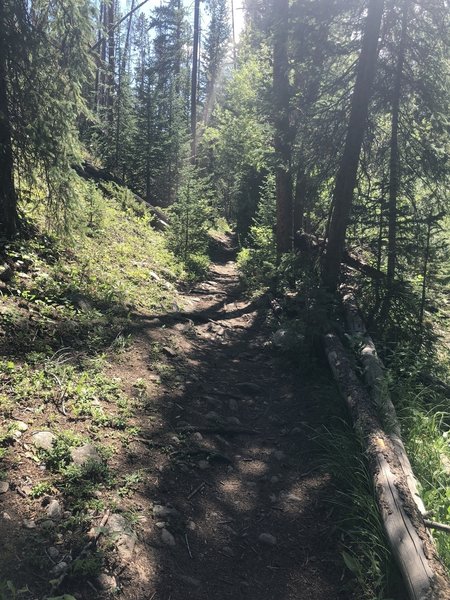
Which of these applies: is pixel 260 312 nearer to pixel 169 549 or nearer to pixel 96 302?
pixel 96 302

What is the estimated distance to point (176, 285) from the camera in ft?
37.7

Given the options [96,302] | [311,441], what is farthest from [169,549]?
[96,302]

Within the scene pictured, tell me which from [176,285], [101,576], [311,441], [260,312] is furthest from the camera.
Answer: [176,285]

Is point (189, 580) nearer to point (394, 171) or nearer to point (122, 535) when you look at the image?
point (122, 535)

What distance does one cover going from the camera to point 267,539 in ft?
12.2

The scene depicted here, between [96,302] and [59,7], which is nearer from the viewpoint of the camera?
[59,7]

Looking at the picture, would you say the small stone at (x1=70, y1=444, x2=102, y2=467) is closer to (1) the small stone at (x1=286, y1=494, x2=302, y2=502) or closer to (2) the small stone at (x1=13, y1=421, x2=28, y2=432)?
(2) the small stone at (x1=13, y1=421, x2=28, y2=432)

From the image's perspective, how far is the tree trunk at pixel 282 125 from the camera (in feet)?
27.7

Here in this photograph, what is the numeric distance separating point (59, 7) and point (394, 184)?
246 inches

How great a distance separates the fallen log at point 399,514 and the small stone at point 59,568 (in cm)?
224

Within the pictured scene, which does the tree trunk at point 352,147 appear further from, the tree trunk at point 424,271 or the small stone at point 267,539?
the small stone at point 267,539

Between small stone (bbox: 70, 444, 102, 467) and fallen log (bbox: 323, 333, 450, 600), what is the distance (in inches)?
97.3

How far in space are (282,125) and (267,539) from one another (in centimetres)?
783

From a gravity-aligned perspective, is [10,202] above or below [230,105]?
below
